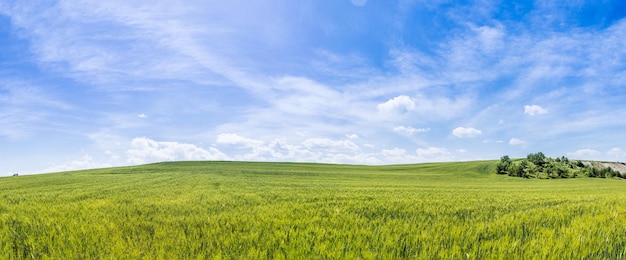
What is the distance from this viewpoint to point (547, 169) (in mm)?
48531

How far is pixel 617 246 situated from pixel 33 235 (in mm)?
9018

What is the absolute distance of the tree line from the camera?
47750 mm

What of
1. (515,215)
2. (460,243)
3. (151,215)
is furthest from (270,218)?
(515,215)

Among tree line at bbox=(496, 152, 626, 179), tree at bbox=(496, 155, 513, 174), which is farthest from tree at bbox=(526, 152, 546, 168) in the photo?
tree at bbox=(496, 155, 513, 174)

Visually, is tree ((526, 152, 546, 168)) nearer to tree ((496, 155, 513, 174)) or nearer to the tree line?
the tree line

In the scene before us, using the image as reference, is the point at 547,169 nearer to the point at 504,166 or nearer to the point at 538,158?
the point at 538,158

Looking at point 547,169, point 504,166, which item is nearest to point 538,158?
point 547,169

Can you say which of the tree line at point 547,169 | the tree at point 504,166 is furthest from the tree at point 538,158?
the tree at point 504,166

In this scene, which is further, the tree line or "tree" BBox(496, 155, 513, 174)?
"tree" BBox(496, 155, 513, 174)

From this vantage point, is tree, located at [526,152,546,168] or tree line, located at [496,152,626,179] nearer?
tree line, located at [496,152,626,179]

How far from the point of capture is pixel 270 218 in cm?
625

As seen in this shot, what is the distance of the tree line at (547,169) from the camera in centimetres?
4775

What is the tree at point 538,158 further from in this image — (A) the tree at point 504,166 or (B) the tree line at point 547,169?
(A) the tree at point 504,166

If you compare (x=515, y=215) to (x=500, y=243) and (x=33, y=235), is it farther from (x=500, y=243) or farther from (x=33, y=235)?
Result: (x=33, y=235)
